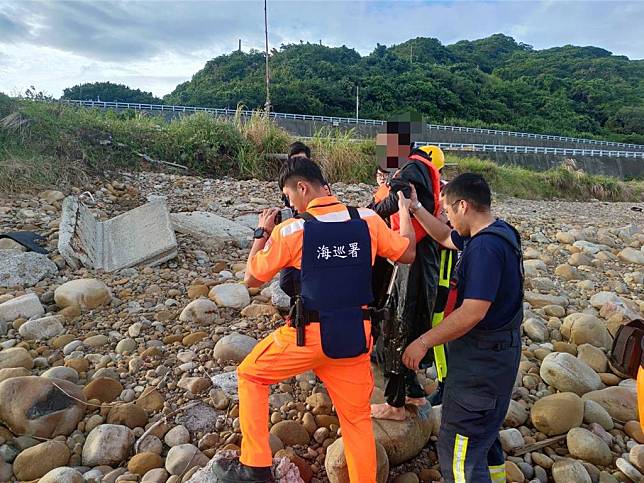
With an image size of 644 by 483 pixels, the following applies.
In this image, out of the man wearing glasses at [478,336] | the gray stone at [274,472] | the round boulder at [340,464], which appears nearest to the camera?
the man wearing glasses at [478,336]

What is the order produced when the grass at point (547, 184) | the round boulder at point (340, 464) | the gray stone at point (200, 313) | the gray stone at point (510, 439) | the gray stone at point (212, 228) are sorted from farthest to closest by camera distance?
the grass at point (547, 184), the gray stone at point (212, 228), the gray stone at point (200, 313), the gray stone at point (510, 439), the round boulder at point (340, 464)

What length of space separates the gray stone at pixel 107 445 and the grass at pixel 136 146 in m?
5.00

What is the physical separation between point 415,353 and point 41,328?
2891 millimetres

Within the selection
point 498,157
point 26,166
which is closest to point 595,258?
point 26,166

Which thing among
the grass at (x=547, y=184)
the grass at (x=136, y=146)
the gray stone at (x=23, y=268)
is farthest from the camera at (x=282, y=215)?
the grass at (x=547, y=184)

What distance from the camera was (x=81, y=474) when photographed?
2.17 meters

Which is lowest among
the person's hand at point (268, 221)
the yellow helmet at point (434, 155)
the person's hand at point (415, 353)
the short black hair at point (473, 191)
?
the person's hand at point (415, 353)

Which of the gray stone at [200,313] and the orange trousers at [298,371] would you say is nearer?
the orange trousers at [298,371]

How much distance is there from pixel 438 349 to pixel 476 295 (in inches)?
30.5

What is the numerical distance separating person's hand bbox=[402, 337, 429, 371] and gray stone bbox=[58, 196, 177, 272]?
3375 millimetres

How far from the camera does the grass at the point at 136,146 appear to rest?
6.75 m

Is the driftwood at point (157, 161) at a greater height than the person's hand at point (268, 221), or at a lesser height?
greater

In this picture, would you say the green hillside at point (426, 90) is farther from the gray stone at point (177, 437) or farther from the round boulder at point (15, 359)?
the gray stone at point (177, 437)

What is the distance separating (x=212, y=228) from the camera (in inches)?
218
